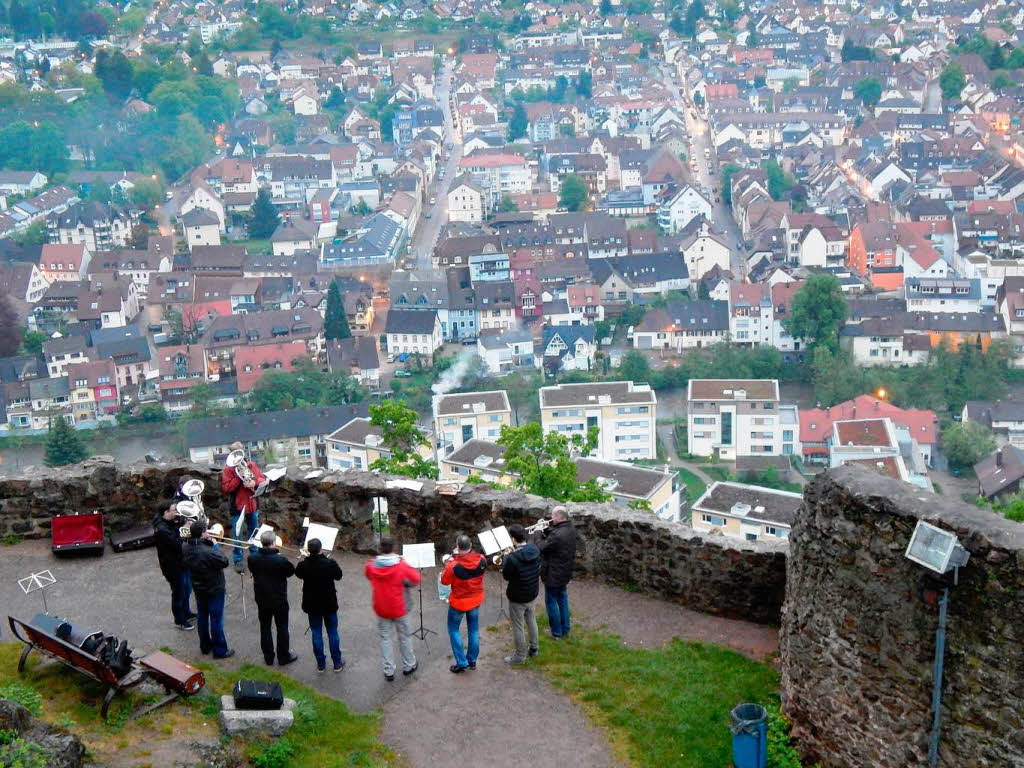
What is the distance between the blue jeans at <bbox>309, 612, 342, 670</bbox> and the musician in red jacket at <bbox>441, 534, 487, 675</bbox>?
0.73 m

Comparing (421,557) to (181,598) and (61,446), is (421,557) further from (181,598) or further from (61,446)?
(61,446)

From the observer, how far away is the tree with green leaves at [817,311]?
168 ft

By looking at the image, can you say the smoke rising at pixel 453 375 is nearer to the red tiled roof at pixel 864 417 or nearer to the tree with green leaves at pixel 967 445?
the red tiled roof at pixel 864 417

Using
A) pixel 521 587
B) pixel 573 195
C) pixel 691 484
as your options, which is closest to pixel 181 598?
pixel 521 587

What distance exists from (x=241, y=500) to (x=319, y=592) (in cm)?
180

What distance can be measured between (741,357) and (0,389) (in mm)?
30384

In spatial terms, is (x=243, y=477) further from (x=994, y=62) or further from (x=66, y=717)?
(x=994, y=62)

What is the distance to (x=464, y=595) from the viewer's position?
7715 millimetres

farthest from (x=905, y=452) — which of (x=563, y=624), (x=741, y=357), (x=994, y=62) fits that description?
(x=994, y=62)

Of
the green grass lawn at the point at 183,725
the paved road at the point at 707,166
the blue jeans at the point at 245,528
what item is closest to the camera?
the green grass lawn at the point at 183,725

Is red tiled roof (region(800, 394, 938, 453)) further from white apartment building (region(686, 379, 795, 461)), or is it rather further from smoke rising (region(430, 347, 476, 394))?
smoke rising (region(430, 347, 476, 394))

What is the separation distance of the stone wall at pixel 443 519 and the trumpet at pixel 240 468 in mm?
556

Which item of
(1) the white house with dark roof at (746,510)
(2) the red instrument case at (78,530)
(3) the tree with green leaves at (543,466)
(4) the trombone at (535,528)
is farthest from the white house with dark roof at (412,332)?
(4) the trombone at (535,528)

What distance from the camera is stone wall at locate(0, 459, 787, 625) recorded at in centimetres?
836
